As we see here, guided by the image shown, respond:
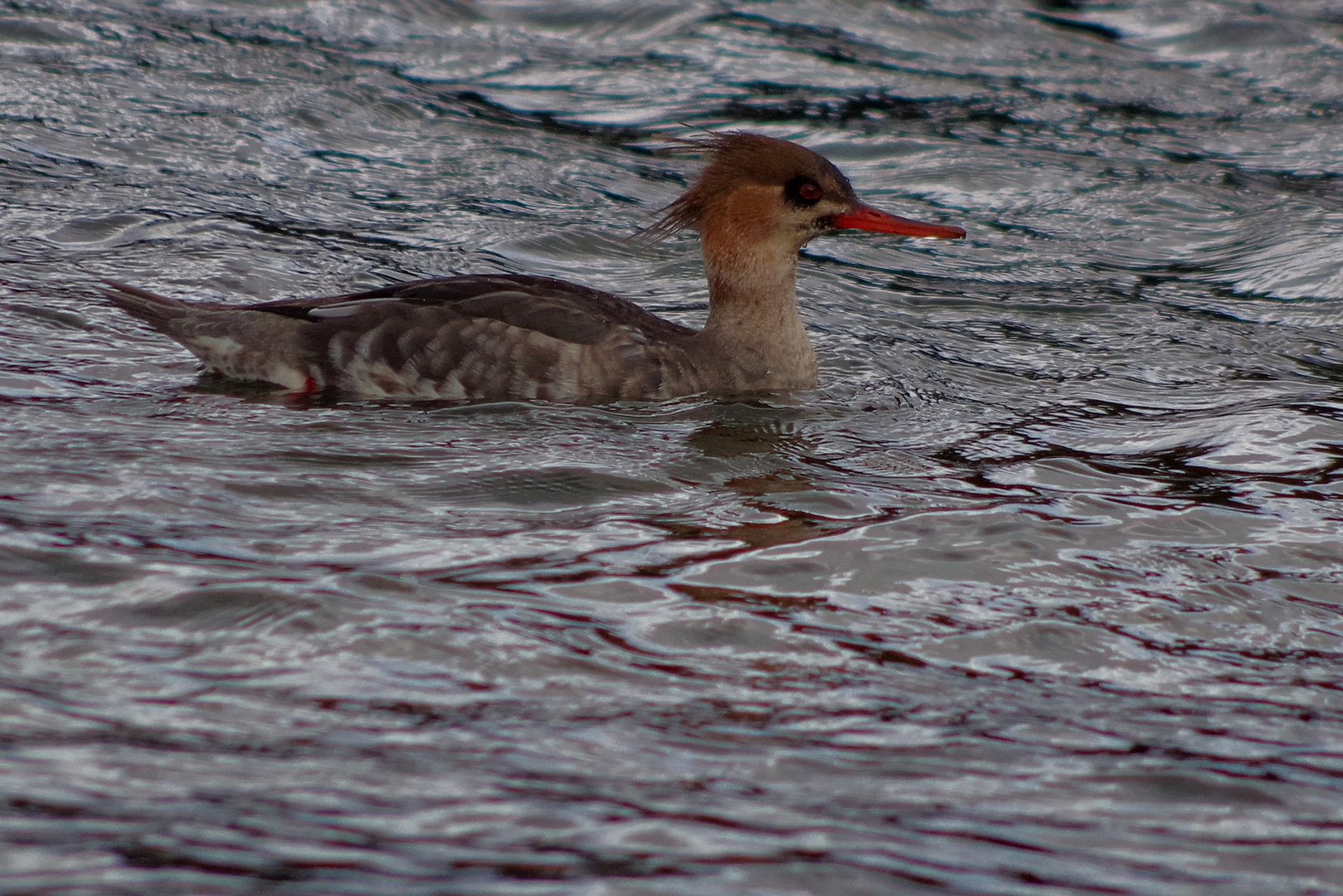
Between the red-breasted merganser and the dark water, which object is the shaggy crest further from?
the dark water

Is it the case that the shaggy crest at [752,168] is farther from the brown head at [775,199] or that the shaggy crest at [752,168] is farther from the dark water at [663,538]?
the dark water at [663,538]

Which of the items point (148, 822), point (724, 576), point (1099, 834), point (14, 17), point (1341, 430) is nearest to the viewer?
point (148, 822)

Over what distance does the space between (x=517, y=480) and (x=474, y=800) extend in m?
2.44

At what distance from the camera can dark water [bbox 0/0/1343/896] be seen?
328cm

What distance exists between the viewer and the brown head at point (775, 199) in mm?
7078

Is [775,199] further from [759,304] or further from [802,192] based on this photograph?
[759,304]

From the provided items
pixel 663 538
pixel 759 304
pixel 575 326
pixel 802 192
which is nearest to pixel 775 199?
pixel 802 192

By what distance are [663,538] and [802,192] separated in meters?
→ 2.54

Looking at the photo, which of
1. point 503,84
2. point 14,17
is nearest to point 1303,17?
point 503,84

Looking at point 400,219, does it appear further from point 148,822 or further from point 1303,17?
point 1303,17

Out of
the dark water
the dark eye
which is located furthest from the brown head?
the dark water

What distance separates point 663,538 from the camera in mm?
5152

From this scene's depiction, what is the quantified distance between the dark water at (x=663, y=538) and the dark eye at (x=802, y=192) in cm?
94

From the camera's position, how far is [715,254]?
24.2 feet
